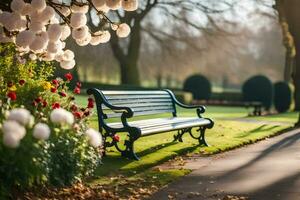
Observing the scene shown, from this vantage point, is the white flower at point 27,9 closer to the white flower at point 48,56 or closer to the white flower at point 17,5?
the white flower at point 17,5

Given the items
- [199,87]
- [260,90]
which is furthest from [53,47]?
[199,87]

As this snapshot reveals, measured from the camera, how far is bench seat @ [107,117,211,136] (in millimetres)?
9730

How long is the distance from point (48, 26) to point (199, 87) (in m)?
33.4

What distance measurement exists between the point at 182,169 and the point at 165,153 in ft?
5.48

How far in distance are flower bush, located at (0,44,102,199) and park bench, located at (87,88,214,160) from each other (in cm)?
96

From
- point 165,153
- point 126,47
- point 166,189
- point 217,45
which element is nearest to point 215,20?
point 217,45

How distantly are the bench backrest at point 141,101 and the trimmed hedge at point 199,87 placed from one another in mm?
28933

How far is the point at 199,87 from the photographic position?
41750 mm

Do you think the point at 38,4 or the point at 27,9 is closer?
the point at 38,4

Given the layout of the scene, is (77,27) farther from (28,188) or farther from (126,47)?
(126,47)

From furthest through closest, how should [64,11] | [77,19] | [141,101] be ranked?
[141,101], [64,11], [77,19]

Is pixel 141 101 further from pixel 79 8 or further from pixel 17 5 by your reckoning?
pixel 17 5

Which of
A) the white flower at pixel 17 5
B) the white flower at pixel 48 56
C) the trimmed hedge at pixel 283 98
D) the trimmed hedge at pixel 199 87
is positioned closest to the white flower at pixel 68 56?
the white flower at pixel 48 56

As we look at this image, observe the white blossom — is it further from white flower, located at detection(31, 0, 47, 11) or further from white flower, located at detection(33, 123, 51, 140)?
white flower, located at detection(33, 123, 51, 140)
